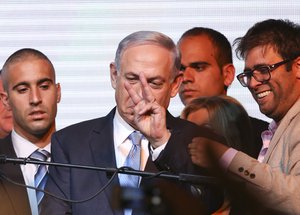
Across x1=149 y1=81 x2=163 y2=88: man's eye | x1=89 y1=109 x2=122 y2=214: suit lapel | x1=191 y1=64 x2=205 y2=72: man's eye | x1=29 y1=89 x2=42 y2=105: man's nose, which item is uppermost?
x1=191 y1=64 x2=205 y2=72: man's eye

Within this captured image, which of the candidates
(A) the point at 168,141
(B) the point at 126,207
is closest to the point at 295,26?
(A) the point at 168,141

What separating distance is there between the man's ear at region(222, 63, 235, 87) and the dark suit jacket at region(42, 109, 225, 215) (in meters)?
1.09

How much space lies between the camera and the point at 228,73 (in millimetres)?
3717

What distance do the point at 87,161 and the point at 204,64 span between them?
1.25 meters

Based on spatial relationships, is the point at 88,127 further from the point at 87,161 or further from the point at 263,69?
the point at 263,69

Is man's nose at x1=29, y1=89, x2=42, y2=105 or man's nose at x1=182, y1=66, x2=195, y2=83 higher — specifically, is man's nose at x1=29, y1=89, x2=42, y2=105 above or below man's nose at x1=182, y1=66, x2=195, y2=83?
below

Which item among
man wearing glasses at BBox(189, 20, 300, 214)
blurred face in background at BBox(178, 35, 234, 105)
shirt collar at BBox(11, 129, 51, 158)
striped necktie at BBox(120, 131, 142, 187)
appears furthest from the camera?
blurred face in background at BBox(178, 35, 234, 105)

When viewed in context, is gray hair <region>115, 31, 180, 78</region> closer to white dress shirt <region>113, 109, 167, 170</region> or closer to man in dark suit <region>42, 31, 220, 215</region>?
man in dark suit <region>42, 31, 220, 215</region>

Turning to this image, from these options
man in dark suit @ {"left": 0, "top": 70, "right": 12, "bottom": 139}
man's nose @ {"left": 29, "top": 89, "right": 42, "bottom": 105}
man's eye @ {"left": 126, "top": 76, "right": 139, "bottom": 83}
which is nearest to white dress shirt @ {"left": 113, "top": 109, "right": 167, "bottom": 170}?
man's eye @ {"left": 126, "top": 76, "right": 139, "bottom": 83}

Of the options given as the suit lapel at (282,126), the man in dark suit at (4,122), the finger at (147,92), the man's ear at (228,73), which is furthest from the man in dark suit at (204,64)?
the finger at (147,92)

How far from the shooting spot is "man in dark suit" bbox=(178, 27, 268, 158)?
356cm

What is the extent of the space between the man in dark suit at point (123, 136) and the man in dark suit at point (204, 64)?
71cm

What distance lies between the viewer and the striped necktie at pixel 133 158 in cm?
253

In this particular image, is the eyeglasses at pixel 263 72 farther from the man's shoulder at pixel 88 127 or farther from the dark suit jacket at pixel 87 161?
the man's shoulder at pixel 88 127
